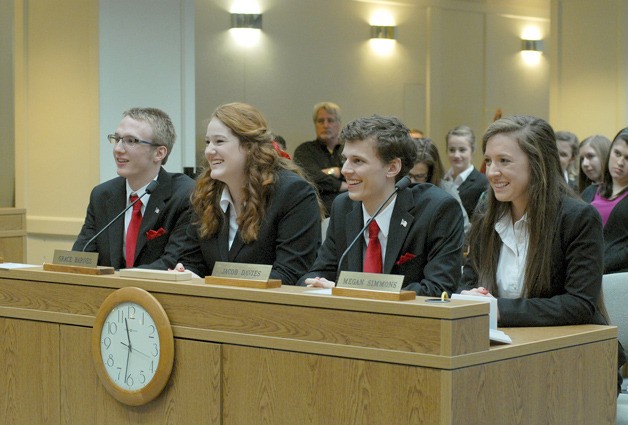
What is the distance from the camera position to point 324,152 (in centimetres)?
757

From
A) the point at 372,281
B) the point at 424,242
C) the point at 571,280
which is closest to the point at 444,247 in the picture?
the point at 424,242

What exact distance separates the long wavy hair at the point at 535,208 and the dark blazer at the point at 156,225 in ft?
4.11

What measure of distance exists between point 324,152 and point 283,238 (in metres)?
3.81

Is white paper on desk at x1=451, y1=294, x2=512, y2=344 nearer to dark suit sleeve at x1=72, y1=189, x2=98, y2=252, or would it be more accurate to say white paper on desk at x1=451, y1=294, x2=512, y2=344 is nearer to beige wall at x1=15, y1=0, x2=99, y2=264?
dark suit sleeve at x1=72, y1=189, x2=98, y2=252

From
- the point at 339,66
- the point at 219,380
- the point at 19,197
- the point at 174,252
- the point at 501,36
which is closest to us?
the point at 219,380

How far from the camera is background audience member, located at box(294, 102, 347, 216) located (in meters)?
7.37

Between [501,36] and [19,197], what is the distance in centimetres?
634

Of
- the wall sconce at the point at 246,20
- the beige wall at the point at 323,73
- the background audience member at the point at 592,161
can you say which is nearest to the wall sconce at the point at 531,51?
the beige wall at the point at 323,73

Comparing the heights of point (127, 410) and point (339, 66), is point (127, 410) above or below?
below

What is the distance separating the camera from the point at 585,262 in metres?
3.01

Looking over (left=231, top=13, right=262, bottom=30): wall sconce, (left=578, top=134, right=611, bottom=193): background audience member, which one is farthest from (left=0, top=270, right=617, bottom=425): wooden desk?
(left=231, top=13, right=262, bottom=30): wall sconce

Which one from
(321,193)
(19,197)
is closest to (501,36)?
(321,193)

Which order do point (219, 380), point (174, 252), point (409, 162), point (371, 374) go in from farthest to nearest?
point (174, 252) → point (409, 162) → point (219, 380) → point (371, 374)

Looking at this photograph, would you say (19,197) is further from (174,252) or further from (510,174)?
(510,174)
